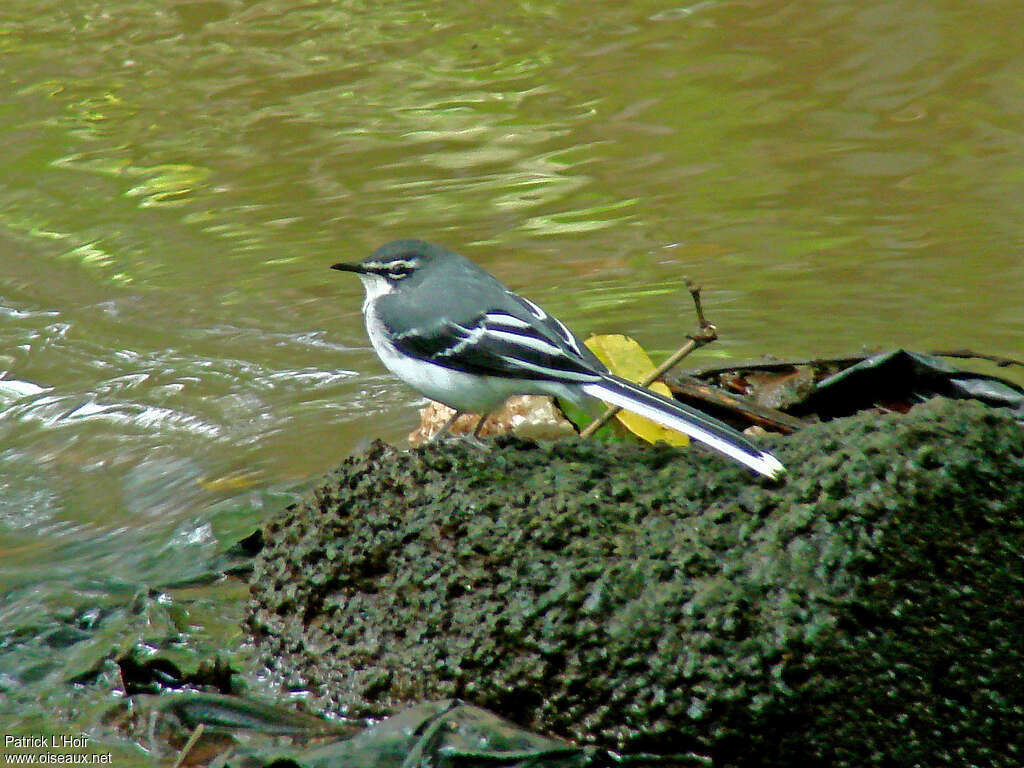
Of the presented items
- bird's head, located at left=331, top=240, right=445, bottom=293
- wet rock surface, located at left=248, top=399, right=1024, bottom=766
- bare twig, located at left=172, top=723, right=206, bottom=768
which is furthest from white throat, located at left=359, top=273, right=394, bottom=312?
bare twig, located at left=172, top=723, right=206, bottom=768

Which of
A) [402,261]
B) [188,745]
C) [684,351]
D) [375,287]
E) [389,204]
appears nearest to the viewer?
[188,745]

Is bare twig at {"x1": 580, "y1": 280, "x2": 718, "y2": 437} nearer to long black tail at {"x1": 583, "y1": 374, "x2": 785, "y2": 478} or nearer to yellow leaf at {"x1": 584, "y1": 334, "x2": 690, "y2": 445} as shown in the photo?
yellow leaf at {"x1": 584, "y1": 334, "x2": 690, "y2": 445}

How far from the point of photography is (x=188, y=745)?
13.5ft

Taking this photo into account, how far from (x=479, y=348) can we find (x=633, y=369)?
977 mm

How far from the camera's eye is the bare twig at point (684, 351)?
463 centimetres

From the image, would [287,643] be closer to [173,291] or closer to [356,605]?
[356,605]

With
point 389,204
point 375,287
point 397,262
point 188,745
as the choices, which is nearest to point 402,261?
point 397,262

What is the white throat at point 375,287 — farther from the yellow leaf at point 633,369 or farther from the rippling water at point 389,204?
the rippling water at point 389,204

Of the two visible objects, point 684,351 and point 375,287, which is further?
point 375,287

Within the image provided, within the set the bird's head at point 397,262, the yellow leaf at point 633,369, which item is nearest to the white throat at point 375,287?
the bird's head at point 397,262

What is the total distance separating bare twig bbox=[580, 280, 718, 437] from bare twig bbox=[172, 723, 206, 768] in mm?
1657

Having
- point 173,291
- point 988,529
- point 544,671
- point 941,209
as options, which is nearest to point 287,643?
point 544,671

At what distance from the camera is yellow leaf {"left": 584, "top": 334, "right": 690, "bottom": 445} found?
16.9 feet

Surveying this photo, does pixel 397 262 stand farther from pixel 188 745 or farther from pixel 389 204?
pixel 389 204
